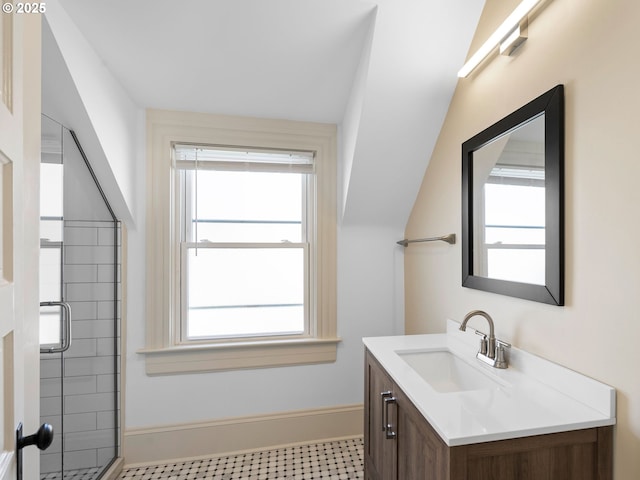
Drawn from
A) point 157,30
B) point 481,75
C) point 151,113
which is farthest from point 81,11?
point 481,75

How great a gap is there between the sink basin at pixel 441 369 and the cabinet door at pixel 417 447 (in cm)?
31

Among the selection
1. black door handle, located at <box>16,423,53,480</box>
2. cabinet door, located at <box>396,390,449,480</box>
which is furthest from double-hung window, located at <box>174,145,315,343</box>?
black door handle, located at <box>16,423,53,480</box>

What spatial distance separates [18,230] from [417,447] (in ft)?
3.75

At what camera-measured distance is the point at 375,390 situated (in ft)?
4.38

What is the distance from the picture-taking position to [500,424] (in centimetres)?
78

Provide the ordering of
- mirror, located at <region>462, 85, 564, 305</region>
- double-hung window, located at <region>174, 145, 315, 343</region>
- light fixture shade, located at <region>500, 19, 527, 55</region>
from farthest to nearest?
double-hung window, located at <region>174, 145, 315, 343</region> → light fixture shade, located at <region>500, 19, 527, 55</region> → mirror, located at <region>462, 85, 564, 305</region>

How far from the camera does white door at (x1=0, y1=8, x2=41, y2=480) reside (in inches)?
22.1

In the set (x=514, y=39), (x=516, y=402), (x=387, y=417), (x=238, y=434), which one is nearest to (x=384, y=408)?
(x=387, y=417)

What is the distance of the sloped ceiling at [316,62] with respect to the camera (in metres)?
1.32

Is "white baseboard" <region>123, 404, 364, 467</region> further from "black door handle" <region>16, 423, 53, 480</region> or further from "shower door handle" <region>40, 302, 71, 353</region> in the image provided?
"black door handle" <region>16, 423, 53, 480</region>

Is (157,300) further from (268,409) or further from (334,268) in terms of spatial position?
(334,268)

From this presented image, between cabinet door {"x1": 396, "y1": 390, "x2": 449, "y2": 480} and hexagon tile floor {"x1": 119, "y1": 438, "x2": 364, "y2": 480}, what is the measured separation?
846 millimetres

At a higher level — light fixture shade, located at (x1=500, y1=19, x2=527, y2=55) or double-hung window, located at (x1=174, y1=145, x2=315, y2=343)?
light fixture shade, located at (x1=500, y1=19, x2=527, y2=55)

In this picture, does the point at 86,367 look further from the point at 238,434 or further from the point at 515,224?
the point at 515,224
